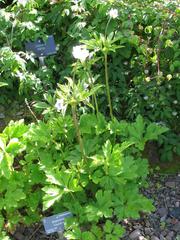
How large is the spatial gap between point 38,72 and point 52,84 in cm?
19

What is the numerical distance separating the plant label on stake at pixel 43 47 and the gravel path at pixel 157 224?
4.79 ft

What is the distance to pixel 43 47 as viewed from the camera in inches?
149

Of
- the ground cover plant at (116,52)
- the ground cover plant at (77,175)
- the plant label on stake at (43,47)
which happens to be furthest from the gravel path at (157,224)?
the plant label on stake at (43,47)

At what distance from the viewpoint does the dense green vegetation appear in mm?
2684

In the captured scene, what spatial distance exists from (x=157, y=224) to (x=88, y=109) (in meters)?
1.04

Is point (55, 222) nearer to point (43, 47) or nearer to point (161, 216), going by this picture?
point (161, 216)

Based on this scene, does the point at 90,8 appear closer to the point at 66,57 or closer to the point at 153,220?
the point at 66,57

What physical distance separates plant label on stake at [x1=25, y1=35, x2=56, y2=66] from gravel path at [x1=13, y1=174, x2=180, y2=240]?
1.46m

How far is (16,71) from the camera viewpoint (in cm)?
356

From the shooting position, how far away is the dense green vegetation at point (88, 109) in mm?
2684

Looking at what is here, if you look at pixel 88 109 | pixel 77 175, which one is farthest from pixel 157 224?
pixel 88 109

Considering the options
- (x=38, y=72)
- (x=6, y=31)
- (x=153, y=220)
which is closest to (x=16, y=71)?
(x=38, y=72)

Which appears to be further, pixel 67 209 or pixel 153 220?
pixel 153 220

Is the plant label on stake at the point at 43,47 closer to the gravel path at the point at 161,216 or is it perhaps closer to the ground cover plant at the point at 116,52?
the ground cover plant at the point at 116,52
